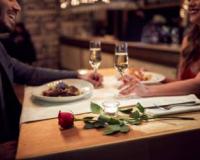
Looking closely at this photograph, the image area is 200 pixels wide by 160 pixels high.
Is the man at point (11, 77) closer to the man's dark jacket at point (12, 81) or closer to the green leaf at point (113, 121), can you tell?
the man's dark jacket at point (12, 81)

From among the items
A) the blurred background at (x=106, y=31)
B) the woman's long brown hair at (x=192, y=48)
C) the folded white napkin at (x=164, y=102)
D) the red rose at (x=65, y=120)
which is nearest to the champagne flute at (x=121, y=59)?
the folded white napkin at (x=164, y=102)

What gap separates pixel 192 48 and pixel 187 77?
8.9 inches

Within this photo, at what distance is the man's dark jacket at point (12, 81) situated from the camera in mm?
1776

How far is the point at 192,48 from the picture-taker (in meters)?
2.36

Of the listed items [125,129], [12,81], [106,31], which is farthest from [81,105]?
[106,31]

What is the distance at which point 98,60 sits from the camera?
1979 mm

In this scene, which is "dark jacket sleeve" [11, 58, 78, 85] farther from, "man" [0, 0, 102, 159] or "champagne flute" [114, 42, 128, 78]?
"champagne flute" [114, 42, 128, 78]

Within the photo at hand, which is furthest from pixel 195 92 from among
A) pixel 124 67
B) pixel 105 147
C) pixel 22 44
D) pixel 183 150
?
pixel 22 44

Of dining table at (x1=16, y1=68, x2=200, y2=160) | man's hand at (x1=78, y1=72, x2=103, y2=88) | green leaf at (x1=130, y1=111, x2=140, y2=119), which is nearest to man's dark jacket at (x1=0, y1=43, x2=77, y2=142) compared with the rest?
man's hand at (x1=78, y1=72, x2=103, y2=88)

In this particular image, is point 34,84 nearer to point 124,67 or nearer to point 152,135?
point 124,67

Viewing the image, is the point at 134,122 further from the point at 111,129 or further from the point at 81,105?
the point at 81,105

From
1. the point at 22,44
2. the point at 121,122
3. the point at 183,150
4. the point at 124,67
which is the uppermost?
the point at 22,44

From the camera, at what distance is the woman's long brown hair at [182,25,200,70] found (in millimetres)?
2312

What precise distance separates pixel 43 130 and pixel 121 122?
1.06 feet
